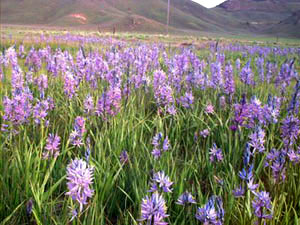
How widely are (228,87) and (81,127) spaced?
7.58 feet

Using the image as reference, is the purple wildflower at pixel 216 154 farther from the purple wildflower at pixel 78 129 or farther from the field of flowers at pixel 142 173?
the purple wildflower at pixel 78 129

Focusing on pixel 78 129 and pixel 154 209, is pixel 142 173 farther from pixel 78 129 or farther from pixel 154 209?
pixel 154 209

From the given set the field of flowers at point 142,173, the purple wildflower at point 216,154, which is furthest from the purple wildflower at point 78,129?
the purple wildflower at point 216,154

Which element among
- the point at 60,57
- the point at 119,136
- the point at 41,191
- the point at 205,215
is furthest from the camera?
the point at 60,57

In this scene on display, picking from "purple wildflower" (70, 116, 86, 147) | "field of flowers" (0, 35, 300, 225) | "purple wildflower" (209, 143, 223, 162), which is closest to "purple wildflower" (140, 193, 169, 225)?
"field of flowers" (0, 35, 300, 225)

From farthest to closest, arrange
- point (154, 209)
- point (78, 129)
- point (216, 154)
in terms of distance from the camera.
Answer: point (216, 154) < point (78, 129) < point (154, 209)

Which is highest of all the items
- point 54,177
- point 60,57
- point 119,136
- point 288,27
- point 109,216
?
point 288,27

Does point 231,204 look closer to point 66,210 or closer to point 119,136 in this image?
point 66,210

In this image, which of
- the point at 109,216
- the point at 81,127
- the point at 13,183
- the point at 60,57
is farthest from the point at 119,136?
the point at 60,57

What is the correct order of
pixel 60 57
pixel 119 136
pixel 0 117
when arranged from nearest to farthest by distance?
1. pixel 119 136
2. pixel 0 117
3. pixel 60 57

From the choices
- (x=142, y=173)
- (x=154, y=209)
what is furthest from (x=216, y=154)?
(x=154, y=209)

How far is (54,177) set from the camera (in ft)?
8.48

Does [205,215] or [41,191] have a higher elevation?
[205,215]

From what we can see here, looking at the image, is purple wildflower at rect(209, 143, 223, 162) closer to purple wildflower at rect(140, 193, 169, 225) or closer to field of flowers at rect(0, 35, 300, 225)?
field of flowers at rect(0, 35, 300, 225)
